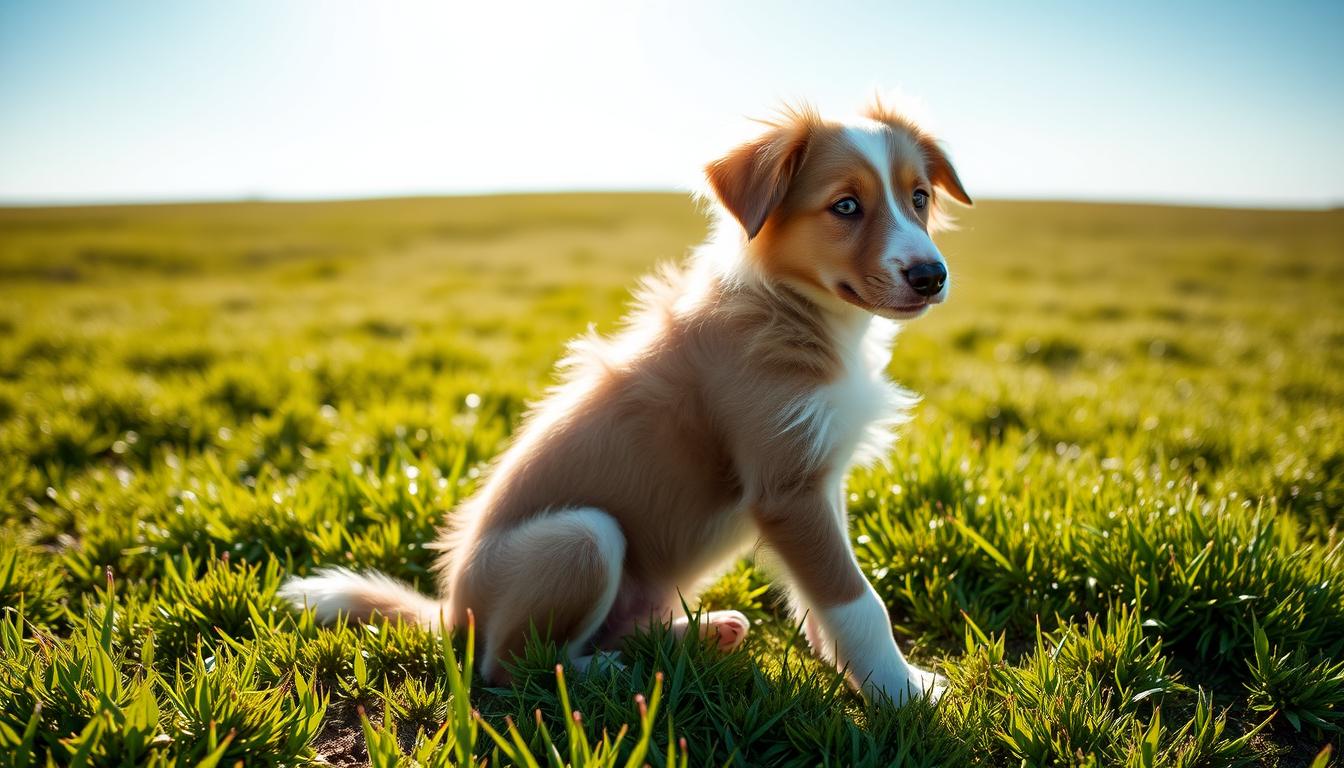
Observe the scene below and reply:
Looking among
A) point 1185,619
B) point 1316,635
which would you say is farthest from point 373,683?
point 1316,635

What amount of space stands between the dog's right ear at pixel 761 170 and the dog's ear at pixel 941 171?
566mm

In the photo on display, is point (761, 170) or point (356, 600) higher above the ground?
point (761, 170)

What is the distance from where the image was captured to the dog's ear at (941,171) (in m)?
2.98

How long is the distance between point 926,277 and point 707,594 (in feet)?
4.89

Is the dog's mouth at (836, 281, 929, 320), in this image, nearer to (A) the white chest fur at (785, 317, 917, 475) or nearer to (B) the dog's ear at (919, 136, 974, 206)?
(A) the white chest fur at (785, 317, 917, 475)

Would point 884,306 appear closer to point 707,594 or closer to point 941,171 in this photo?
point 941,171

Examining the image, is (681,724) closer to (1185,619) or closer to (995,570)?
(995,570)

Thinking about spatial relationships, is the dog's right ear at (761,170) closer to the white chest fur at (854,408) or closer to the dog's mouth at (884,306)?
the dog's mouth at (884,306)

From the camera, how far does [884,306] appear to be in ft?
7.87

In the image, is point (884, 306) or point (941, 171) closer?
point (884, 306)

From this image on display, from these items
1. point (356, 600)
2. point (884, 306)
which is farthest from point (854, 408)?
point (356, 600)

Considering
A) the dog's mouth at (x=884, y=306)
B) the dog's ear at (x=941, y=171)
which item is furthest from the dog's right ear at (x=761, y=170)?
the dog's ear at (x=941, y=171)

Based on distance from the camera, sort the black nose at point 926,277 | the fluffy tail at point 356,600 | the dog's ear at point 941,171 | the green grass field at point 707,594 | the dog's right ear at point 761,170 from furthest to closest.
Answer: the dog's ear at point 941,171 < the fluffy tail at point 356,600 < the dog's right ear at point 761,170 < the black nose at point 926,277 < the green grass field at point 707,594

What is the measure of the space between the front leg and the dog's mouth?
58 centimetres
